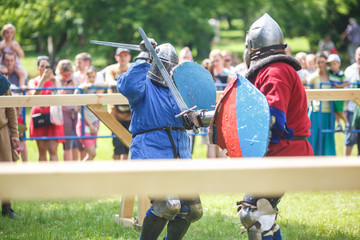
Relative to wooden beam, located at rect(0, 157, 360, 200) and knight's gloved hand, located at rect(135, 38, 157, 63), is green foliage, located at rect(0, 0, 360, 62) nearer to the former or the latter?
knight's gloved hand, located at rect(135, 38, 157, 63)

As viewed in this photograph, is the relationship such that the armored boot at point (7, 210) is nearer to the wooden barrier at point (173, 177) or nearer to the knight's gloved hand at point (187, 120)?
the knight's gloved hand at point (187, 120)

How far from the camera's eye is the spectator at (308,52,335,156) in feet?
25.8

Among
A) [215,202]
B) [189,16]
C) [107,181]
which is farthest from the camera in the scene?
[189,16]

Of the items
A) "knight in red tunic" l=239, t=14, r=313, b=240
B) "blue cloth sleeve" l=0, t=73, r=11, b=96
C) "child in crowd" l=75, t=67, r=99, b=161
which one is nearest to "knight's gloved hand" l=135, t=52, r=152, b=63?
"knight in red tunic" l=239, t=14, r=313, b=240

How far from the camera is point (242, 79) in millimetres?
3242

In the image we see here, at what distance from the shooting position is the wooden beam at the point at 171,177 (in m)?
1.63

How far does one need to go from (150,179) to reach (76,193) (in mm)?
230

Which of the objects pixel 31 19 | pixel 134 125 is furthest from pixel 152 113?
pixel 31 19

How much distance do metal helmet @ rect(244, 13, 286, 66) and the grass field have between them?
1.55 m

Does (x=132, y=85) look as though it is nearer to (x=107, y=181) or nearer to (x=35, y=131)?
(x=107, y=181)

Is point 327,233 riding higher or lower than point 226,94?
lower

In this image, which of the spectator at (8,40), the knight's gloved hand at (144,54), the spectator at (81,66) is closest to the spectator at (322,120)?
the spectator at (81,66)

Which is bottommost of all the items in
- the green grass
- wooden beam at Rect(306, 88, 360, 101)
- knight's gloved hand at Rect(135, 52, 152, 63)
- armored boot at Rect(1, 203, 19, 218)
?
the green grass

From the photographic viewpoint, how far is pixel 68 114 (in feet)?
24.8
